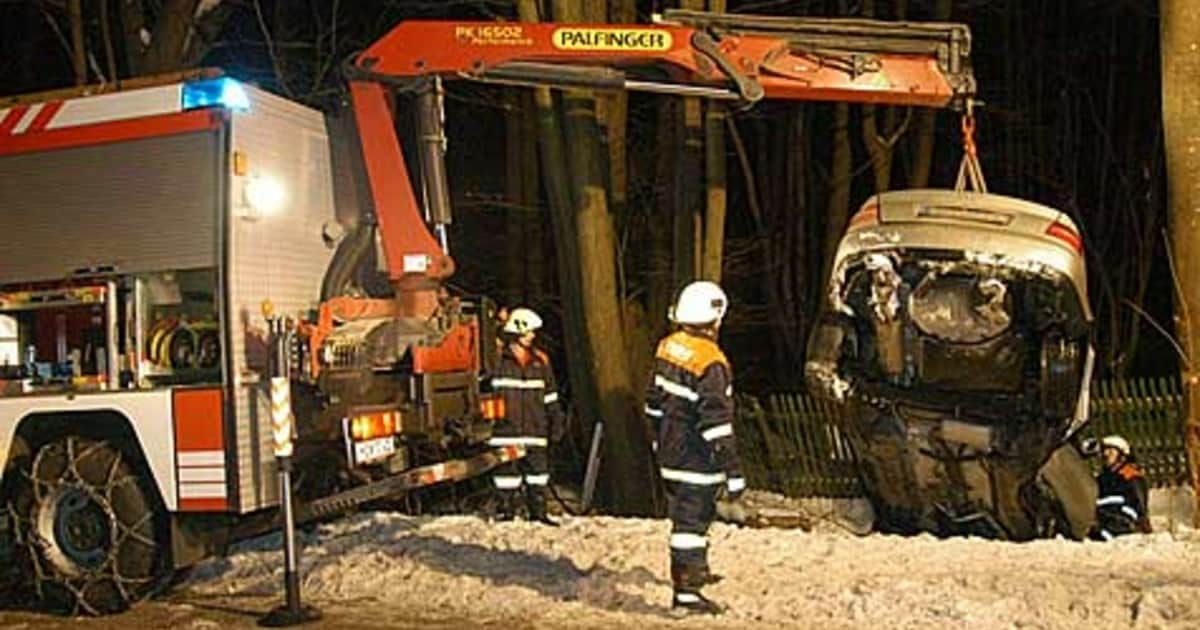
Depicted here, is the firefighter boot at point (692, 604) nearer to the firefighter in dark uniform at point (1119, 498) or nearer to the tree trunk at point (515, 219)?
the firefighter in dark uniform at point (1119, 498)

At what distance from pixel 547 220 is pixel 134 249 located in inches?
537

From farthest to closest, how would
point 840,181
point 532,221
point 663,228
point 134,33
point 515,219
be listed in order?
1. point 840,181
2. point 515,219
3. point 532,221
4. point 663,228
5. point 134,33

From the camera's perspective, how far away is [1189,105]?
10.8m

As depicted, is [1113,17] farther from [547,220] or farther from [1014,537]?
[1014,537]

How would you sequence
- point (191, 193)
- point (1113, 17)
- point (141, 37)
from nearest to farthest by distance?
point (191, 193)
point (141, 37)
point (1113, 17)

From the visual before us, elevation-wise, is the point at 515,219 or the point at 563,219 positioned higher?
the point at 515,219

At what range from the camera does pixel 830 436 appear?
50.3 ft

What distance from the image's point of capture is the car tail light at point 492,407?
34.5ft

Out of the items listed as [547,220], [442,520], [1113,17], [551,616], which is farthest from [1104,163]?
[551,616]

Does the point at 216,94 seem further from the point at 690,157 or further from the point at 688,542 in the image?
the point at 690,157

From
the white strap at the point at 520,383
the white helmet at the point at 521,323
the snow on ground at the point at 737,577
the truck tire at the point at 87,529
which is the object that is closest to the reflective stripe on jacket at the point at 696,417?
the snow on ground at the point at 737,577

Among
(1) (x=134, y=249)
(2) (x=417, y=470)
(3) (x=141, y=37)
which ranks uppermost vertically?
(3) (x=141, y=37)

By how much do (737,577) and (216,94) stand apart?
14.5 ft

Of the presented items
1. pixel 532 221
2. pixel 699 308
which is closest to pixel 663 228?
pixel 532 221
